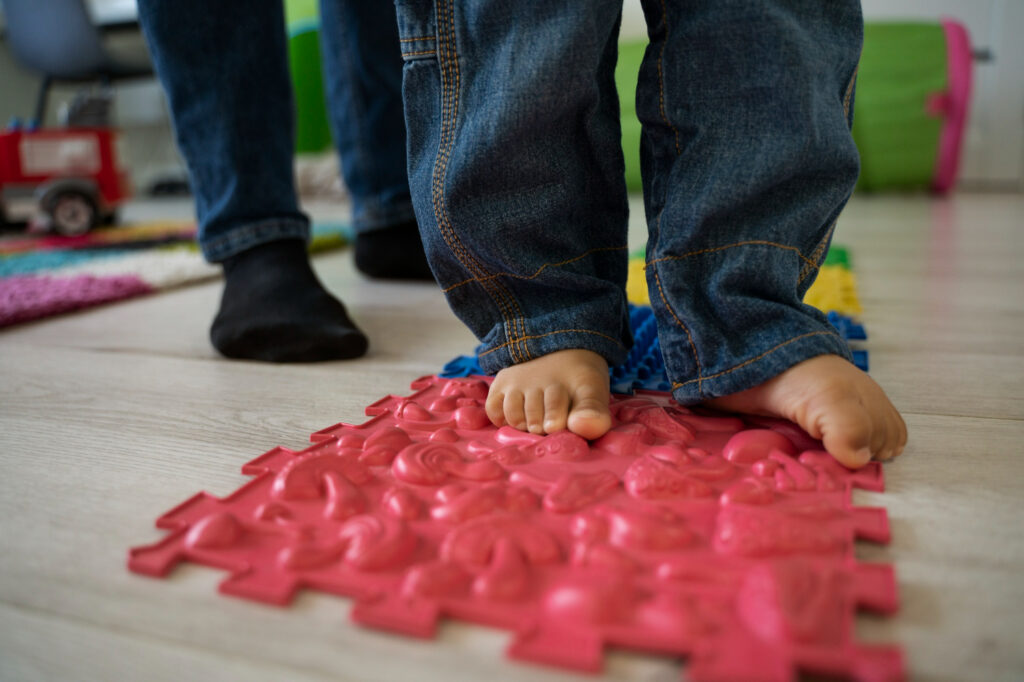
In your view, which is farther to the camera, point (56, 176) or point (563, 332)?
point (56, 176)

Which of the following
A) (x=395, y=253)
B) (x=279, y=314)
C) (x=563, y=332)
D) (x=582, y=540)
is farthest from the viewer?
(x=395, y=253)

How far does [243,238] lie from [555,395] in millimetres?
520

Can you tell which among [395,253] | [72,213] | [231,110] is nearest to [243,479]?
[231,110]

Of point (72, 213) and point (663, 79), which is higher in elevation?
point (663, 79)

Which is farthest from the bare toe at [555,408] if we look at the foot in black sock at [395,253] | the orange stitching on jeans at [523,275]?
the foot in black sock at [395,253]

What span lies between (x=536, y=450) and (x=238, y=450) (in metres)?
0.24

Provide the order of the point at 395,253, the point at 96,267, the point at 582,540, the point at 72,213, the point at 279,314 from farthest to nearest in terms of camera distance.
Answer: the point at 72,213
the point at 96,267
the point at 395,253
the point at 279,314
the point at 582,540

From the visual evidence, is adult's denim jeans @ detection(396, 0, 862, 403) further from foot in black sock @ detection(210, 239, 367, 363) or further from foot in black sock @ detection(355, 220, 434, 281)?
foot in black sock @ detection(355, 220, 434, 281)

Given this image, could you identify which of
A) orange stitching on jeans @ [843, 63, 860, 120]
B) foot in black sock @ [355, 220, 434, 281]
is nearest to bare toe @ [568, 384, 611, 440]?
orange stitching on jeans @ [843, 63, 860, 120]

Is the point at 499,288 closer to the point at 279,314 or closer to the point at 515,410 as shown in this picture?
the point at 515,410

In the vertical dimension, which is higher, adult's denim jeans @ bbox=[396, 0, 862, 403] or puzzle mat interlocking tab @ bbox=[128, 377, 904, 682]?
adult's denim jeans @ bbox=[396, 0, 862, 403]

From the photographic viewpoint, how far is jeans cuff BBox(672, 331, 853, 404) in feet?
1.88

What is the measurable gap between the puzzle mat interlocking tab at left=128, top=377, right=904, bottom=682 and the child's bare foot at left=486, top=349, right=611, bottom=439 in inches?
0.7

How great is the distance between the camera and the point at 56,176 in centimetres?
225
